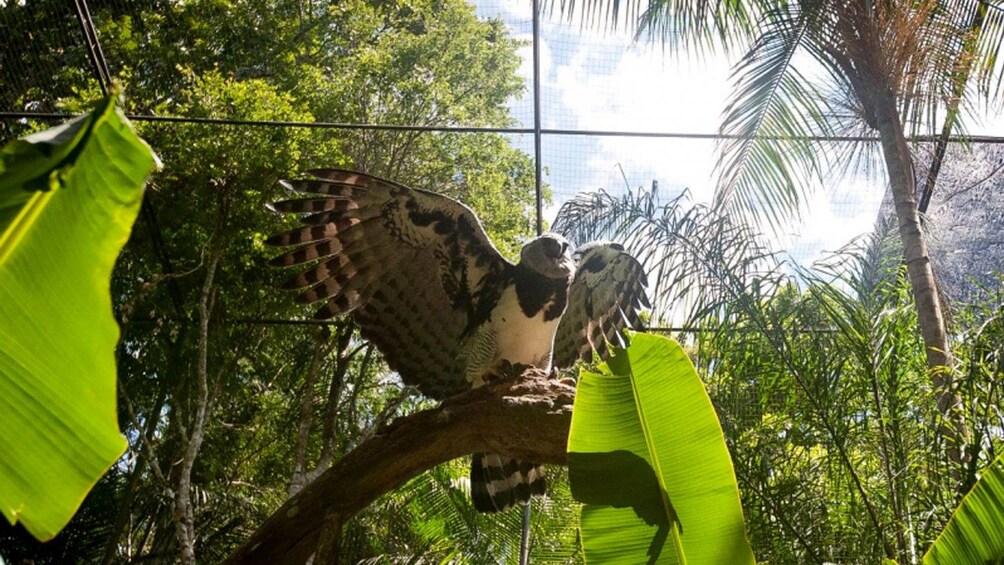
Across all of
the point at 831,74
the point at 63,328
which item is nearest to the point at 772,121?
the point at 831,74

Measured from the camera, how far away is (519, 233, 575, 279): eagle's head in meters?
3.73

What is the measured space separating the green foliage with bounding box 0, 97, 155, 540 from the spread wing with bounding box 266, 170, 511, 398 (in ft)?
7.29

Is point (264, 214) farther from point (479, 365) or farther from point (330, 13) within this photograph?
point (479, 365)

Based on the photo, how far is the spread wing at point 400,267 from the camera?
362cm

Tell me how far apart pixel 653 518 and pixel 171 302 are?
5.61 m

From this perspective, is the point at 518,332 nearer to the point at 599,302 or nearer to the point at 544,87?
the point at 599,302

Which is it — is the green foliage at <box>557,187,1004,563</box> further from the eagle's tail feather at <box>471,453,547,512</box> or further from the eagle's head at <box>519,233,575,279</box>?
the eagle's tail feather at <box>471,453,547,512</box>

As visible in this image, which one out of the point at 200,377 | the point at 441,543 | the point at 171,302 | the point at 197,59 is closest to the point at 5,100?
the point at 197,59

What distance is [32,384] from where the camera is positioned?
1.21 meters

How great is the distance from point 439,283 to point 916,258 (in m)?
2.29

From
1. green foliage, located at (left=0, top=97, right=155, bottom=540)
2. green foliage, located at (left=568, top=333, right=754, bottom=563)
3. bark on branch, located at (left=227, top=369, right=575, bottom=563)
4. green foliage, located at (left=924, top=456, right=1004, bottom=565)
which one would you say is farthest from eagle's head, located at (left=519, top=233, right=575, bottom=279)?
green foliage, located at (left=0, top=97, right=155, bottom=540)

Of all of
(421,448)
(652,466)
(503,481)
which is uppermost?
(652,466)

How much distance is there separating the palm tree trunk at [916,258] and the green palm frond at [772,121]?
0.37m

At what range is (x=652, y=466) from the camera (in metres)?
1.61
